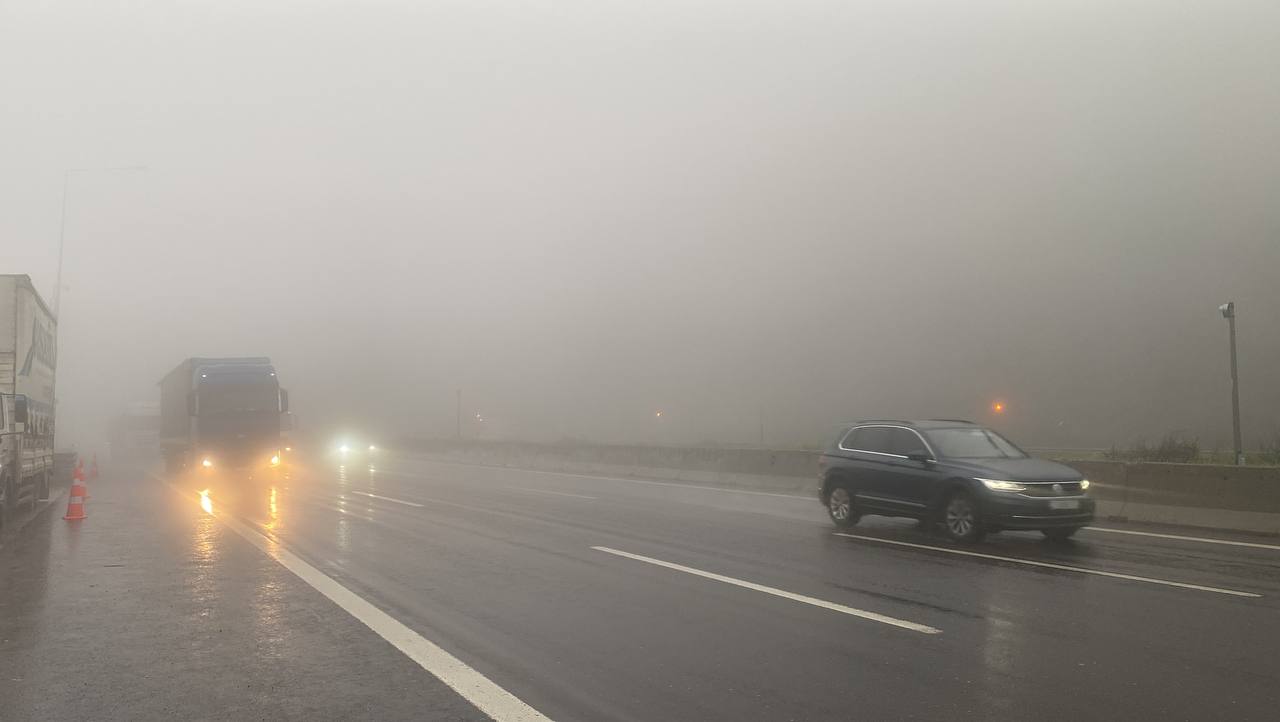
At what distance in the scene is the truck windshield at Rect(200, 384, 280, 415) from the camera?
26.8m

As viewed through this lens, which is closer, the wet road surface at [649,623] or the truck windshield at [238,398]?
the wet road surface at [649,623]

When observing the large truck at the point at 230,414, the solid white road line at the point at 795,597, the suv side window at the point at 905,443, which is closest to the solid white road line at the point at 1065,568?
the suv side window at the point at 905,443

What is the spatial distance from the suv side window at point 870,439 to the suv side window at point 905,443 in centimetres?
7

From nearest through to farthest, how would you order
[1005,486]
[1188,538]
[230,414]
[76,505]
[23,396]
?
[1005,486] < [1188,538] < [23,396] < [76,505] < [230,414]

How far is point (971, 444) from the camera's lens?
12.9 metres

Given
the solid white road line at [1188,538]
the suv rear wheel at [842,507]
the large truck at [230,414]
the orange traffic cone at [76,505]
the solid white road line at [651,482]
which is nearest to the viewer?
the solid white road line at [1188,538]

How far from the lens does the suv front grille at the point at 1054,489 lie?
11.4 meters

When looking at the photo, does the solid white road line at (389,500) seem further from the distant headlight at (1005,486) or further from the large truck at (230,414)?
the distant headlight at (1005,486)

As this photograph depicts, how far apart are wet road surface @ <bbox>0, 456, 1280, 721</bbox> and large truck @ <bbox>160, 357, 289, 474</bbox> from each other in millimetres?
13329

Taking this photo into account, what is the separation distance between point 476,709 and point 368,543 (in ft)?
24.4

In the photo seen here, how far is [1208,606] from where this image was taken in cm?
772

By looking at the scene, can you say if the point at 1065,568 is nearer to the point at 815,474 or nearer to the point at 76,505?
the point at 815,474

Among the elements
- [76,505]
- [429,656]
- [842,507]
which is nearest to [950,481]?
Result: [842,507]

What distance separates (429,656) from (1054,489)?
8.36 meters
